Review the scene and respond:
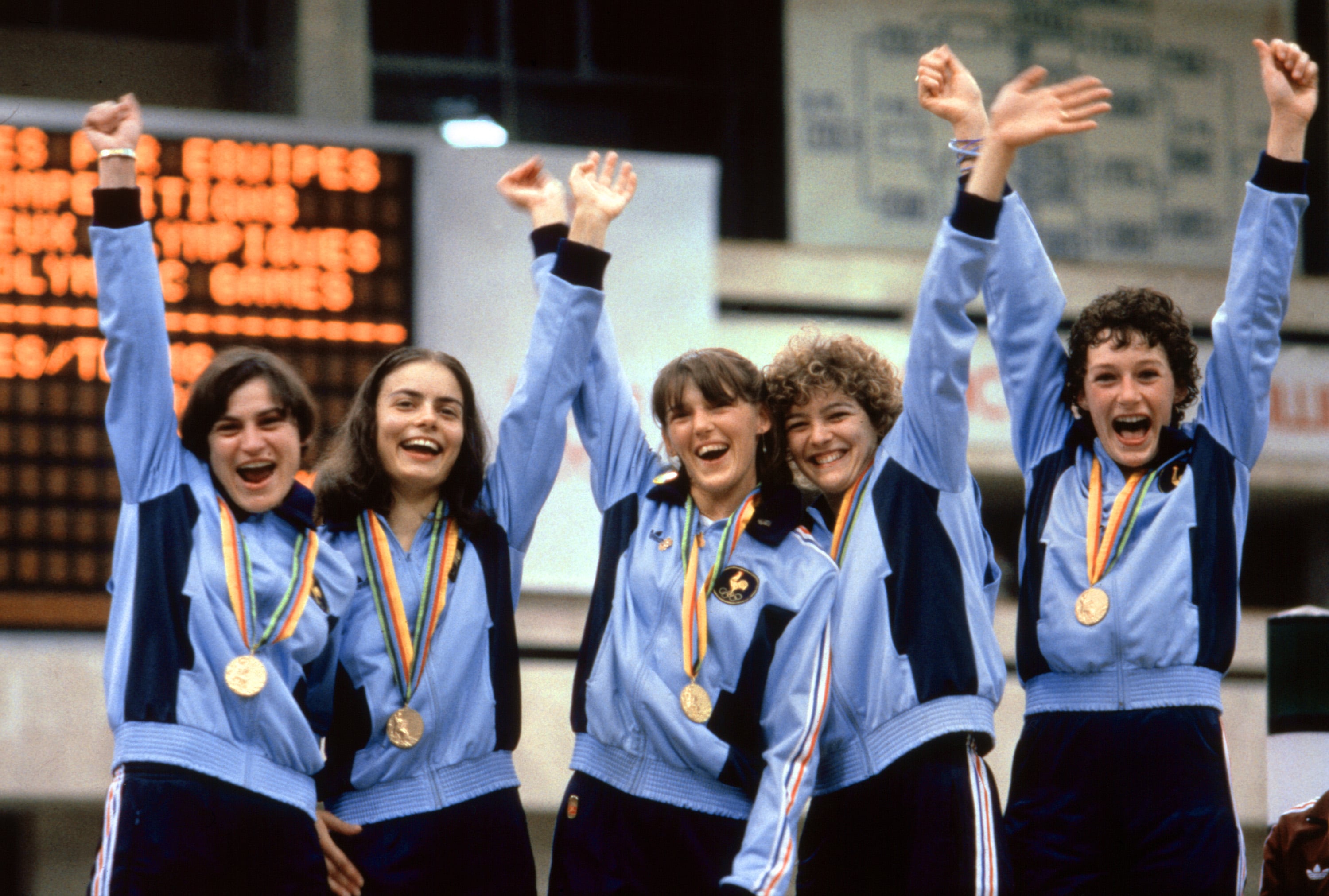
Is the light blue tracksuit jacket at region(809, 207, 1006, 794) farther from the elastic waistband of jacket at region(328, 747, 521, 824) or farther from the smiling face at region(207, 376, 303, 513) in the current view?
the smiling face at region(207, 376, 303, 513)

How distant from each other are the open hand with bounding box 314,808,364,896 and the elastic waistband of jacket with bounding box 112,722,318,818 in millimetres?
199

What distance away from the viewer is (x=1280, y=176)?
391 centimetres

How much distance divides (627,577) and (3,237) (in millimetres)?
3738

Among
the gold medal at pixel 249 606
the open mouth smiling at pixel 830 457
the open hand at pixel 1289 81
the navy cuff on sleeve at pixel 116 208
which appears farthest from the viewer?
the open hand at pixel 1289 81

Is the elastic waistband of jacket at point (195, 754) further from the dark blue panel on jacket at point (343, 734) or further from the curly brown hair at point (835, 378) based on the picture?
the curly brown hair at point (835, 378)

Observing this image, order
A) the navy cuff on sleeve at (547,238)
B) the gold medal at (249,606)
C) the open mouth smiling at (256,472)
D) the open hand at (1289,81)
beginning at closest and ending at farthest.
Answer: the gold medal at (249,606), the open mouth smiling at (256,472), the open hand at (1289,81), the navy cuff on sleeve at (547,238)

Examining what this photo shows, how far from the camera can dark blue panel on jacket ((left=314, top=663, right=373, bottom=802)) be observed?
11.7 feet

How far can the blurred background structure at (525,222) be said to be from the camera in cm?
663

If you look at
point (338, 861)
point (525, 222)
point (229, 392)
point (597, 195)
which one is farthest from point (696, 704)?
point (525, 222)

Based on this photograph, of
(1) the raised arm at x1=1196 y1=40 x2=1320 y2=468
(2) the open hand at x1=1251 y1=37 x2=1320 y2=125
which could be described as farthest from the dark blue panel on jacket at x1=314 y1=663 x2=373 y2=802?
(2) the open hand at x1=1251 y1=37 x2=1320 y2=125

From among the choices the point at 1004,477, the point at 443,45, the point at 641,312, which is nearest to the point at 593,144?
the point at 443,45

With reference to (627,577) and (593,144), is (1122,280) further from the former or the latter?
(627,577)

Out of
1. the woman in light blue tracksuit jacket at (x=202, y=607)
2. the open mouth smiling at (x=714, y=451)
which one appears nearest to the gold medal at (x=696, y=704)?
the open mouth smiling at (x=714, y=451)

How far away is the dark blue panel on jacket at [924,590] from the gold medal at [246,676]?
126 centimetres
